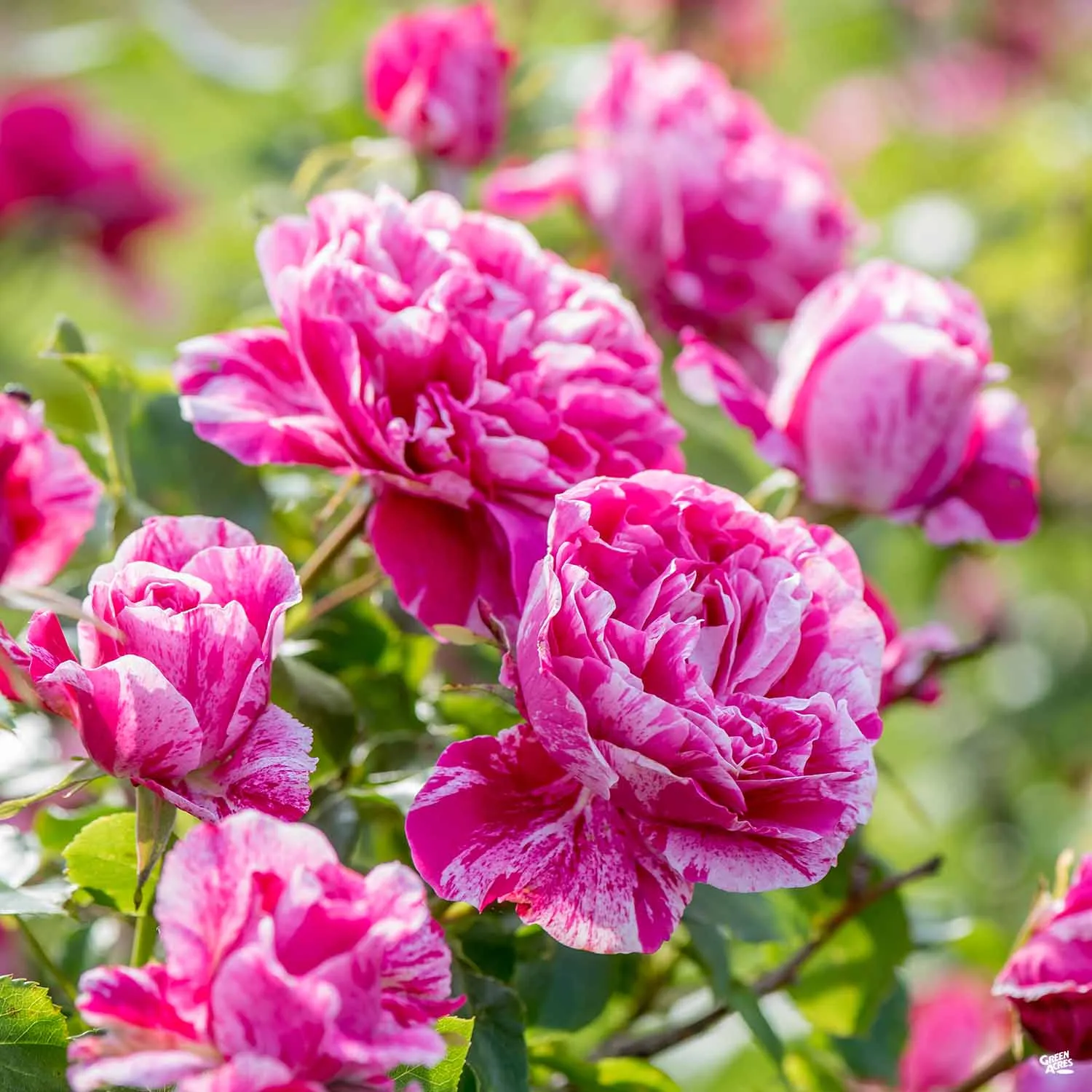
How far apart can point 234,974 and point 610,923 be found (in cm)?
10

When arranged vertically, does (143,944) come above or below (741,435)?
above

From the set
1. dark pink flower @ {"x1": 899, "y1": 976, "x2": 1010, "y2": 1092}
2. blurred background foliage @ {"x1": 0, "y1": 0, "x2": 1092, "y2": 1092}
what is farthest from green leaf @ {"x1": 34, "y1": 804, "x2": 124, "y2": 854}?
dark pink flower @ {"x1": 899, "y1": 976, "x2": 1010, "y2": 1092}

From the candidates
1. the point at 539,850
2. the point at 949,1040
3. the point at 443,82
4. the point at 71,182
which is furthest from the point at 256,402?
the point at 71,182

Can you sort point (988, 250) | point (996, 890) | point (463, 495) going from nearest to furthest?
point (463, 495), point (988, 250), point (996, 890)

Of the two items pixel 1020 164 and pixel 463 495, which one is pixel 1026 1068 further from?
pixel 1020 164

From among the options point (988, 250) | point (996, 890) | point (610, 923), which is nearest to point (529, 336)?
point (610, 923)

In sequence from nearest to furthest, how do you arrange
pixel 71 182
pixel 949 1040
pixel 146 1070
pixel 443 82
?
pixel 146 1070 → pixel 443 82 → pixel 949 1040 → pixel 71 182

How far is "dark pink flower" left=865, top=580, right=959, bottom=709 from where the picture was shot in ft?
1.50

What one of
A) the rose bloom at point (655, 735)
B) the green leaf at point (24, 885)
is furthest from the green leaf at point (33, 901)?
the rose bloom at point (655, 735)

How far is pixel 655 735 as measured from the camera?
0.32m

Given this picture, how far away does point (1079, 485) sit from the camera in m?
1.31

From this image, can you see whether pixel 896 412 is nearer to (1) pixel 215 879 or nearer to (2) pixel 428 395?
(2) pixel 428 395

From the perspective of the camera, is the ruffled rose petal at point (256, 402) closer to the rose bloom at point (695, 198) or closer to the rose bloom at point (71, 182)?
the rose bloom at point (695, 198)

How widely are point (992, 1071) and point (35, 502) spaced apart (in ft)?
1.08
